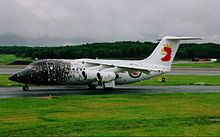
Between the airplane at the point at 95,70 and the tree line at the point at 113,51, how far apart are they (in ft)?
207

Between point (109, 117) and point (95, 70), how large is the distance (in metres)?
17.0

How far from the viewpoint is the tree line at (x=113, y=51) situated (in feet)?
350

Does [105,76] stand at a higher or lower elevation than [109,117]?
higher

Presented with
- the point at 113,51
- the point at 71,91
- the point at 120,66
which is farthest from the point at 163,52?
the point at 113,51

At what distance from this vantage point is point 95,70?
36594 mm

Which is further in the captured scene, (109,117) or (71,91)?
(71,91)

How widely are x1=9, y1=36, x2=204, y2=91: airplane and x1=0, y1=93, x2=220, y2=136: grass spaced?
682 cm

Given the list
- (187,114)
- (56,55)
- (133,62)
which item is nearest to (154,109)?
(187,114)

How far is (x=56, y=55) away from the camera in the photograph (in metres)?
105

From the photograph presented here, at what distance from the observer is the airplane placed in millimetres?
34750

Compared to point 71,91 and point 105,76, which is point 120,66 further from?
point 71,91

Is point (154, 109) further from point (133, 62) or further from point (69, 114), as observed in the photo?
point (133, 62)

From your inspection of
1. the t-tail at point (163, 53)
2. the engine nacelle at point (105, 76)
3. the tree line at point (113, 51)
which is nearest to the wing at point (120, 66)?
the engine nacelle at point (105, 76)

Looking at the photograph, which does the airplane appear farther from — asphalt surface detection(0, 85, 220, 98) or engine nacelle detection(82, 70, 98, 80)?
asphalt surface detection(0, 85, 220, 98)
